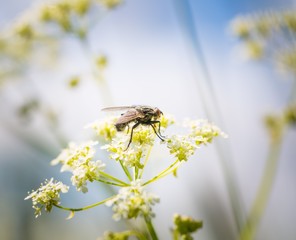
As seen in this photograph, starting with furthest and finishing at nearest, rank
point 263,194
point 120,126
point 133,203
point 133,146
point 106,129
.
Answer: point 263,194, point 106,129, point 120,126, point 133,146, point 133,203

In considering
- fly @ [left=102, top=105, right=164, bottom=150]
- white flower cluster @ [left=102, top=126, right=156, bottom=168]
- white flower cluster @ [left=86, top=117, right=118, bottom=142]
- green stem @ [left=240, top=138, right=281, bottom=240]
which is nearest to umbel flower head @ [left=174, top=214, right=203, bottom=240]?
→ white flower cluster @ [left=102, top=126, right=156, bottom=168]

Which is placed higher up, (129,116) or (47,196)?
(129,116)

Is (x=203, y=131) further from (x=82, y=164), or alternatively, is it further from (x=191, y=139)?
(x=82, y=164)

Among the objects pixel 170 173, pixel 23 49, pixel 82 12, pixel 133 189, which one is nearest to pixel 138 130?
pixel 170 173

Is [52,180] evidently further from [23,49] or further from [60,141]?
[23,49]

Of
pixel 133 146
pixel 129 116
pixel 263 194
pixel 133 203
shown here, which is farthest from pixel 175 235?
pixel 263 194
